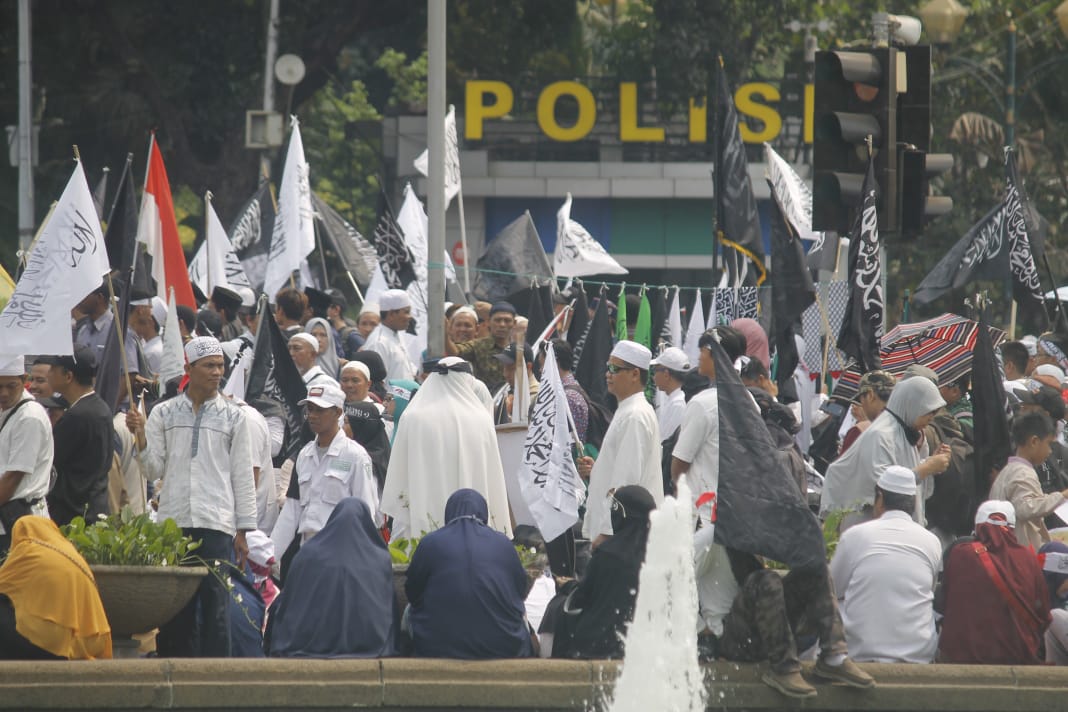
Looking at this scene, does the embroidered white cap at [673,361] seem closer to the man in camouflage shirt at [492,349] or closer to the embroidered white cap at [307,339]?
the man in camouflage shirt at [492,349]

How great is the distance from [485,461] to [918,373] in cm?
250

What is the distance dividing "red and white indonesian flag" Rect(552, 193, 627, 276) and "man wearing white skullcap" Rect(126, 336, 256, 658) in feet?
25.9

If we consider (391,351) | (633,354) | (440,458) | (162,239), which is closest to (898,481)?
(633,354)

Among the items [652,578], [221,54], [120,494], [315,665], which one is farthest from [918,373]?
[221,54]

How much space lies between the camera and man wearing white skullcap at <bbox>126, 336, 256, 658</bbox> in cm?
927

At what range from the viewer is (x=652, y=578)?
8555 mm

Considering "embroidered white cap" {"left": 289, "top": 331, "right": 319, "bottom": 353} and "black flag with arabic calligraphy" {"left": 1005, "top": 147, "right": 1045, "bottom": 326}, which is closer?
"embroidered white cap" {"left": 289, "top": 331, "right": 319, "bottom": 353}

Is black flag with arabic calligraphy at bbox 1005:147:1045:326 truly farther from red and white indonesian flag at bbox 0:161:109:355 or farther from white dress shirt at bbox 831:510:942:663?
red and white indonesian flag at bbox 0:161:109:355

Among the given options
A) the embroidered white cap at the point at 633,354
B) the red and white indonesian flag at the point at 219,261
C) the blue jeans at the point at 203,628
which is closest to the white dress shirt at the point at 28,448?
the blue jeans at the point at 203,628

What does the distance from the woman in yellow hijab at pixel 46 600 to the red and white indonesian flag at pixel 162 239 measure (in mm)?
5427

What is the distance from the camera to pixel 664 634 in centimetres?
855

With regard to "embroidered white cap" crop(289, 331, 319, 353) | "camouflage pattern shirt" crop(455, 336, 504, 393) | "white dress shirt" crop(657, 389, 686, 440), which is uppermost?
"embroidered white cap" crop(289, 331, 319, 353)

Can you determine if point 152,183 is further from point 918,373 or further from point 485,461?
point 918,373

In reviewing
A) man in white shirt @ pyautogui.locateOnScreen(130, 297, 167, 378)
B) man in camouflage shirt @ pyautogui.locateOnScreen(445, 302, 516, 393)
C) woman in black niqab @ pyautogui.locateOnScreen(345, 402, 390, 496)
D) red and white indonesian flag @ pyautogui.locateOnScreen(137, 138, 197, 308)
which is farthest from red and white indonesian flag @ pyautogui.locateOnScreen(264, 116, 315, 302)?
woman in black niqab @ pyautogui.locateOnScreen(345, 402, 390, 496)
